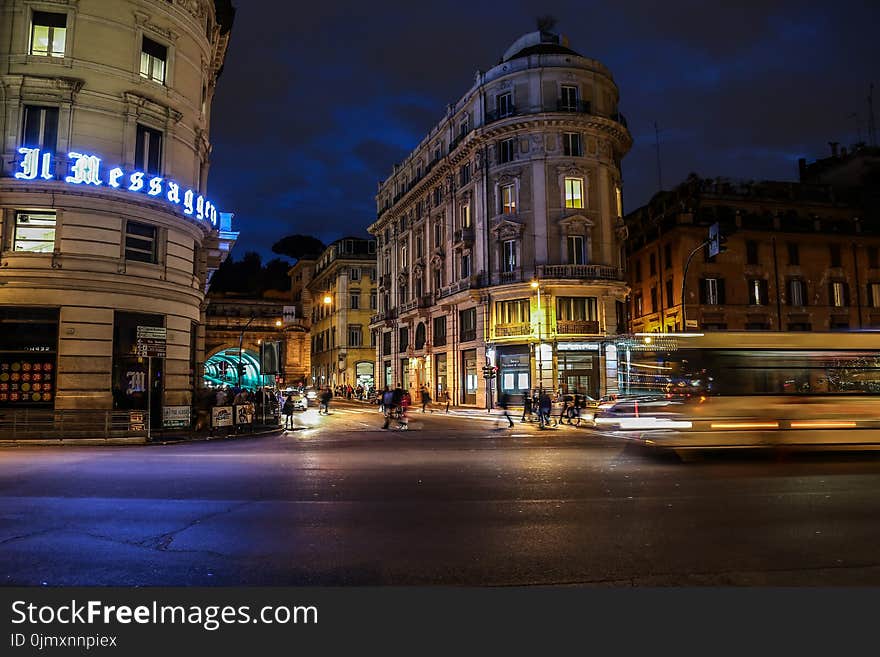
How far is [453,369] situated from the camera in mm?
50750

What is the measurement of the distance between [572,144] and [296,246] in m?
99.2

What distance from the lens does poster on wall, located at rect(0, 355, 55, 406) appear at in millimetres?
20953

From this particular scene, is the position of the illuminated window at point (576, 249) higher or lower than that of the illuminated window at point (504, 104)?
lower

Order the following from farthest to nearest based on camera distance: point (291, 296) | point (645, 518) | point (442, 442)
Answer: point (291, 296) → point (442, 442) → point (645, 518)

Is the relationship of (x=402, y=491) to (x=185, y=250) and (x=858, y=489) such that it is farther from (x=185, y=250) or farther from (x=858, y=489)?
(x=185, y=250)

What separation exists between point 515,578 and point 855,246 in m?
56.4

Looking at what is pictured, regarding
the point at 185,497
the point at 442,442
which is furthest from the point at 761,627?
the point at 442,442

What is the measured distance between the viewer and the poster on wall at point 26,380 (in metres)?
21.0

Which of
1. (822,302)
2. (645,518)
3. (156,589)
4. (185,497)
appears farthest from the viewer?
(822,302)

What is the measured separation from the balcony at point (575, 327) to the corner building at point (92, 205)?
26.5 metres

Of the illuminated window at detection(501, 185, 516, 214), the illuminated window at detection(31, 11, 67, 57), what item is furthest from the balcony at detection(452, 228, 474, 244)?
the illuminated window at detection(31, 11, 67, 57)

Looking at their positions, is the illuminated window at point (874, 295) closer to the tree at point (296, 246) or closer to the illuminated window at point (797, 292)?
the illuminated window at point (797, 292)

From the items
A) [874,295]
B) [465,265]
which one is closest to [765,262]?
[874,295]

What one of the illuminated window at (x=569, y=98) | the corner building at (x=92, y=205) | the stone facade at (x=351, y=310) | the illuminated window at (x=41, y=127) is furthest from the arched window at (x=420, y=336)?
the illuminated window at (x=41, y=127)
